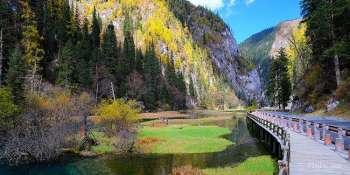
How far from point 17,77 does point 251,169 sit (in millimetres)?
38919

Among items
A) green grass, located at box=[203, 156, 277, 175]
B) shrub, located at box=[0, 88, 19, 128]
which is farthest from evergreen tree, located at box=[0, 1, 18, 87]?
green grass, located at box=[203, 156, 277, 175]

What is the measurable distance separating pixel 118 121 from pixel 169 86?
103 meters

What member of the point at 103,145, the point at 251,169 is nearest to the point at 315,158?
the point at 251,169

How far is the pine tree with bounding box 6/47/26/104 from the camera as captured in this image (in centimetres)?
4332

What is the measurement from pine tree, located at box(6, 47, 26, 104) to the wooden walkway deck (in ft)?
104

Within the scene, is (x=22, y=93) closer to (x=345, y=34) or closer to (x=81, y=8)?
(x=345, y=34)

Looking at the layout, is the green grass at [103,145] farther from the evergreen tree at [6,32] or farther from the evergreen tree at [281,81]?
the evergreen tree at [281,81]

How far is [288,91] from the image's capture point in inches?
3728

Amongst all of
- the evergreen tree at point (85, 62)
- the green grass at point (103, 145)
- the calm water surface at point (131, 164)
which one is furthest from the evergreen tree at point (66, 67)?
the calm water surface at point (131, 164)

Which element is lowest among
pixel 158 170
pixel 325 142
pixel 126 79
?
pixel 158 170

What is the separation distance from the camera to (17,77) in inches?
2112

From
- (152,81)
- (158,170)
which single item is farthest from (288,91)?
(158,170)

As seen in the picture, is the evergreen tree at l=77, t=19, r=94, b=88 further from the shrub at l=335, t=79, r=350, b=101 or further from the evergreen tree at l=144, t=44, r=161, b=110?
the shrub at l=335, t=79, r=350, b=101

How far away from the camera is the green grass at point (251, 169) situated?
26672mm
